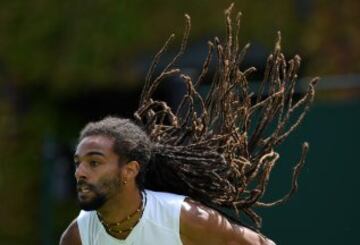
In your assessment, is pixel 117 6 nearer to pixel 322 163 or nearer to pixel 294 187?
pixel 322 163

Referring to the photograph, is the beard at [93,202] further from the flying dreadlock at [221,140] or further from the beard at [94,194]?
the flying dreadlock at [221,140]

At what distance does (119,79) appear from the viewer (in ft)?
35.9

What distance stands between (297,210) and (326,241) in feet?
0.90

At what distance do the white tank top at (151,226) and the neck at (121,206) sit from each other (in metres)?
0.07

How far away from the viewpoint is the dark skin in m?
5.34

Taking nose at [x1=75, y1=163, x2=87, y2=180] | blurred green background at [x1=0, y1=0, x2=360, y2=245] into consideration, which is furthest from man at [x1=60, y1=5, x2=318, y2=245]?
blurred green background at [x1=0, y1=0, x2=360, y2=245]

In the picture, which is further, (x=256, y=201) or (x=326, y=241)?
(x=326, y=241)

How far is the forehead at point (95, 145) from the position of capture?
5371 mm

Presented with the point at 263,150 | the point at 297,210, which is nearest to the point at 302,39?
the point at 297,210

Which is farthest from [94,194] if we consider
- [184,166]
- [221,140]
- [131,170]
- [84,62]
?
[84,62]

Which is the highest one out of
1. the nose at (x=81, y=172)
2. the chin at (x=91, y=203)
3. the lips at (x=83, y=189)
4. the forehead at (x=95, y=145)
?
the forehead at (x=95, y=145)

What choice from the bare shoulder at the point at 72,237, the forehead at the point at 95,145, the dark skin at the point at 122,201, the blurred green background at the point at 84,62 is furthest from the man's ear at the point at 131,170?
the blurred green background at the point at 84,62

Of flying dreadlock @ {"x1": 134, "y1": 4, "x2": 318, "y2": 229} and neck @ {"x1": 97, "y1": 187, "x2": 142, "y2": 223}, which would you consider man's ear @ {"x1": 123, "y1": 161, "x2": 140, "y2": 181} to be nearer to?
neck @ {"x1": 97, "y1": 187, "x2": 142, "y2": 223}

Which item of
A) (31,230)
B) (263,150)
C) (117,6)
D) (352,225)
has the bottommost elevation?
(31,230)
